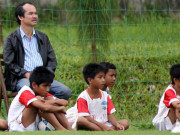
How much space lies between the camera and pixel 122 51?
29.5ft

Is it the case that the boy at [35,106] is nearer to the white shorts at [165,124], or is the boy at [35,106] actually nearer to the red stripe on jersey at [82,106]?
the red stripe on jersey at [82,106]

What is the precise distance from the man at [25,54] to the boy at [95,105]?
55 centimetres

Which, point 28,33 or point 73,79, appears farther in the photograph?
point 73,79

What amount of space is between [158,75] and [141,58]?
1.40 feet

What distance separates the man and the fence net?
104 cm

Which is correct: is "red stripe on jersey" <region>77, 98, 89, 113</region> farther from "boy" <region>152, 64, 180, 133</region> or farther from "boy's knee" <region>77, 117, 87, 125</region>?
"boy" <region>152, 64, 180, 133</region>

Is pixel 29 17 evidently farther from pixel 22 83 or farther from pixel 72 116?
pixel 72 116

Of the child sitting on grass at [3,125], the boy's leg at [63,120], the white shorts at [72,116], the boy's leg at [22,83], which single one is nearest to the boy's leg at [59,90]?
the white shorts at [72,116]

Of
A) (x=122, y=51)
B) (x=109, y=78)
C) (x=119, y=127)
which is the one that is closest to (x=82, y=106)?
(x=119, y=127)

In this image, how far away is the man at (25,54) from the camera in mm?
6504

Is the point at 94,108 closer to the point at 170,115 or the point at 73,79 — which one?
the point at 170,115

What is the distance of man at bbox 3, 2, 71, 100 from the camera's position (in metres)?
6.50

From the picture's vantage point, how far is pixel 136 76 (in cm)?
862

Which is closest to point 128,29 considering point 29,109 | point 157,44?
point 157,44
